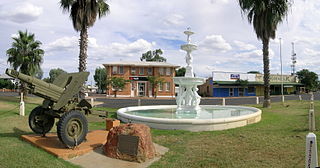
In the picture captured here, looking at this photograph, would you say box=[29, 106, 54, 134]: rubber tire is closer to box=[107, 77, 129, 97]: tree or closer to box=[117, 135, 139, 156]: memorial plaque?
box=[117, 135, 139, 156]: memorial plaque

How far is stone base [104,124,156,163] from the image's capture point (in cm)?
595

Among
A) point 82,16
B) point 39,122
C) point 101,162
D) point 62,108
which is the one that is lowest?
point 101,162

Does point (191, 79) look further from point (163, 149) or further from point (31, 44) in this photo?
point (31, 44)

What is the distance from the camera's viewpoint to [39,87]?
6.57 m

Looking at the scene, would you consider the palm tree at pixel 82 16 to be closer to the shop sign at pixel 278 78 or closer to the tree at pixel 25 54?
the tree at pixel 25 54

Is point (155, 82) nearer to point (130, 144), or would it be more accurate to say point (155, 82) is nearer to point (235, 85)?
point (235, 85)

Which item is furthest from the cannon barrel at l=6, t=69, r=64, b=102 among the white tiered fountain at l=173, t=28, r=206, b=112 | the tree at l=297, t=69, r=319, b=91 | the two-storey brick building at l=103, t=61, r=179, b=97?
the tree at l=297, t=69, r=319, b=91

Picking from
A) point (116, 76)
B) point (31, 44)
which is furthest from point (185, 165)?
point (116, 76)

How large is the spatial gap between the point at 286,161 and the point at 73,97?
590cm

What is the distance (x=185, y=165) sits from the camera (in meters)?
5.47

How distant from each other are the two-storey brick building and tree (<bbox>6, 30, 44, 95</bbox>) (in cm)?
1790

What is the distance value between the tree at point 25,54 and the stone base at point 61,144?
17413 mm

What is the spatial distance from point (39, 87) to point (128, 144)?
2.88m

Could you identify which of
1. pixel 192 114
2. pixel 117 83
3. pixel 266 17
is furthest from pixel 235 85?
pixel 192 114
